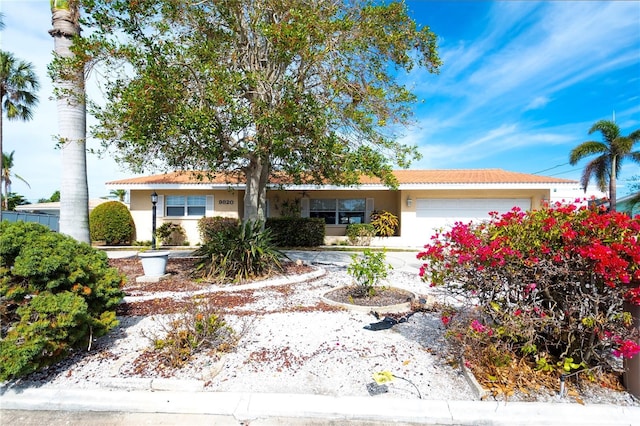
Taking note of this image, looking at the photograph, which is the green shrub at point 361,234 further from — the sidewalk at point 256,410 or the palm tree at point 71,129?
the sidewalk at point 256,410

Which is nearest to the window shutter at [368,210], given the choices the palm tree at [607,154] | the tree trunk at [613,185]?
the palm tree at [607,154]

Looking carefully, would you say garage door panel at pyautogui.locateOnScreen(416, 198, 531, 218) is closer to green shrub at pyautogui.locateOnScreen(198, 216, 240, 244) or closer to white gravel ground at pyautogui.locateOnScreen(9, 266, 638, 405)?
green shrub at pyautogui.locateOnScreen(198, 216, 240, 244)

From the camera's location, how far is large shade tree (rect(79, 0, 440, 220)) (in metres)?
6.11

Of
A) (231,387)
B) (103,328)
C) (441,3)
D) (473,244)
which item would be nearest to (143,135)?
(103,328)

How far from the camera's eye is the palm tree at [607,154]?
60.0ft

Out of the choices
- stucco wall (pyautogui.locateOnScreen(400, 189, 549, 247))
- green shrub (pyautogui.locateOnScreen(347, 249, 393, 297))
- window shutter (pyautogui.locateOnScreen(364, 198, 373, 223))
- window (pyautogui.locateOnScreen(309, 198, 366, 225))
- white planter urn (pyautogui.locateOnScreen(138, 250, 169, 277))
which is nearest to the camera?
green shrub (pyautogui.locateOnScreen(347, 249, 393, 297))

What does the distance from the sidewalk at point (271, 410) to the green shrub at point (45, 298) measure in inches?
17.8

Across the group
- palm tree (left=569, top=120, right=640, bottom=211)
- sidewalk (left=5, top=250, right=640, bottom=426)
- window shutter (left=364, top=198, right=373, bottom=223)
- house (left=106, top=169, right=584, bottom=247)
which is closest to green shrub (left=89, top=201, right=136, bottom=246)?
house (left=106, top=169, right=584, bottom=247)

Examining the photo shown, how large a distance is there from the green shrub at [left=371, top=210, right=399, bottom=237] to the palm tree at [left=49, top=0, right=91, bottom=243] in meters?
12.4

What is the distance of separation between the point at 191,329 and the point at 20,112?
20.1 m

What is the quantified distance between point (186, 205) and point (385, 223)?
34.3ft

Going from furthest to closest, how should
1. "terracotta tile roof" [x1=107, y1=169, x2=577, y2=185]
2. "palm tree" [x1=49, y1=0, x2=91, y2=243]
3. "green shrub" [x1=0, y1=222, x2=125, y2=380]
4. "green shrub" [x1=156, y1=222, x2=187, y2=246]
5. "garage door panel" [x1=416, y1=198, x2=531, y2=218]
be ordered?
"garage door panel" [x1=416, y1=198, x2=531, y2=218], "green shrub" [x1=156, y1=222, x2=187, y2=246], "terracotta tile roof" [x1=107, y1=169, x2=577, y2=185], "palm tree" [x1=49, y1=0, x2=91, y2=243], "green shrub" [x1=0, y1=222, x2=125, y2=380]

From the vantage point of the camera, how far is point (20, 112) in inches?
643

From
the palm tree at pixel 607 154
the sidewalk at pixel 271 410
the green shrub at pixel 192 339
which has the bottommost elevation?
the sidewalk at pixel 271 410
